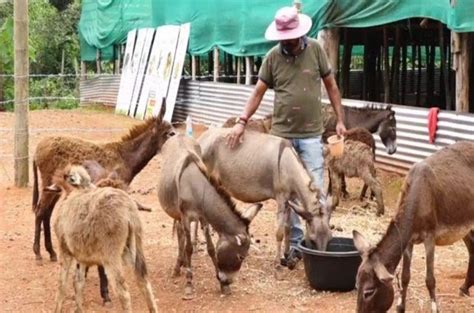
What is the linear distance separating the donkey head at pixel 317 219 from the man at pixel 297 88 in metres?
0.30

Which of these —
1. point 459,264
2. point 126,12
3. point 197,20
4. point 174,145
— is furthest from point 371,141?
point 126,12

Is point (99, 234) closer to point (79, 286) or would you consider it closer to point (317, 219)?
point (79, 286)

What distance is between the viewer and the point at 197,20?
19031 millimetres

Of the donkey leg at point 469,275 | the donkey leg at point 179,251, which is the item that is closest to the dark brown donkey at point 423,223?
the donkey leg at point 469,275

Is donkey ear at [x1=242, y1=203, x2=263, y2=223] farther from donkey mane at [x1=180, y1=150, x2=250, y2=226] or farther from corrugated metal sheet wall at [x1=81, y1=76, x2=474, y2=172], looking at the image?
corrugated metal sheet wall at [x1=81, y1=76, x2=474, y2=172]

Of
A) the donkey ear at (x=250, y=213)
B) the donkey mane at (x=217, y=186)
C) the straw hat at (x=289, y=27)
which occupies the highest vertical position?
the straw hat at (x=289, y=27)

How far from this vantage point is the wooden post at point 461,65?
10.7 meters

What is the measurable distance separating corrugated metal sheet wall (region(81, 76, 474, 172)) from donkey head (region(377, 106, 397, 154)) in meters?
0.29

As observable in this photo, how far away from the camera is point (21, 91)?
1122 centimetres

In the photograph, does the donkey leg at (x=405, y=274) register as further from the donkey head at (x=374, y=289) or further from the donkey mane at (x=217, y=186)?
the donkey mane at (x=217, y=186)

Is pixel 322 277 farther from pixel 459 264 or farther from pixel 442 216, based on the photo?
pixel 459 264

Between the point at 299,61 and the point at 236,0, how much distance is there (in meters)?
10.1

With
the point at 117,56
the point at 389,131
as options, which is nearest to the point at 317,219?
the point at 389,131

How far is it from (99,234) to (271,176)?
2375 millimetres
